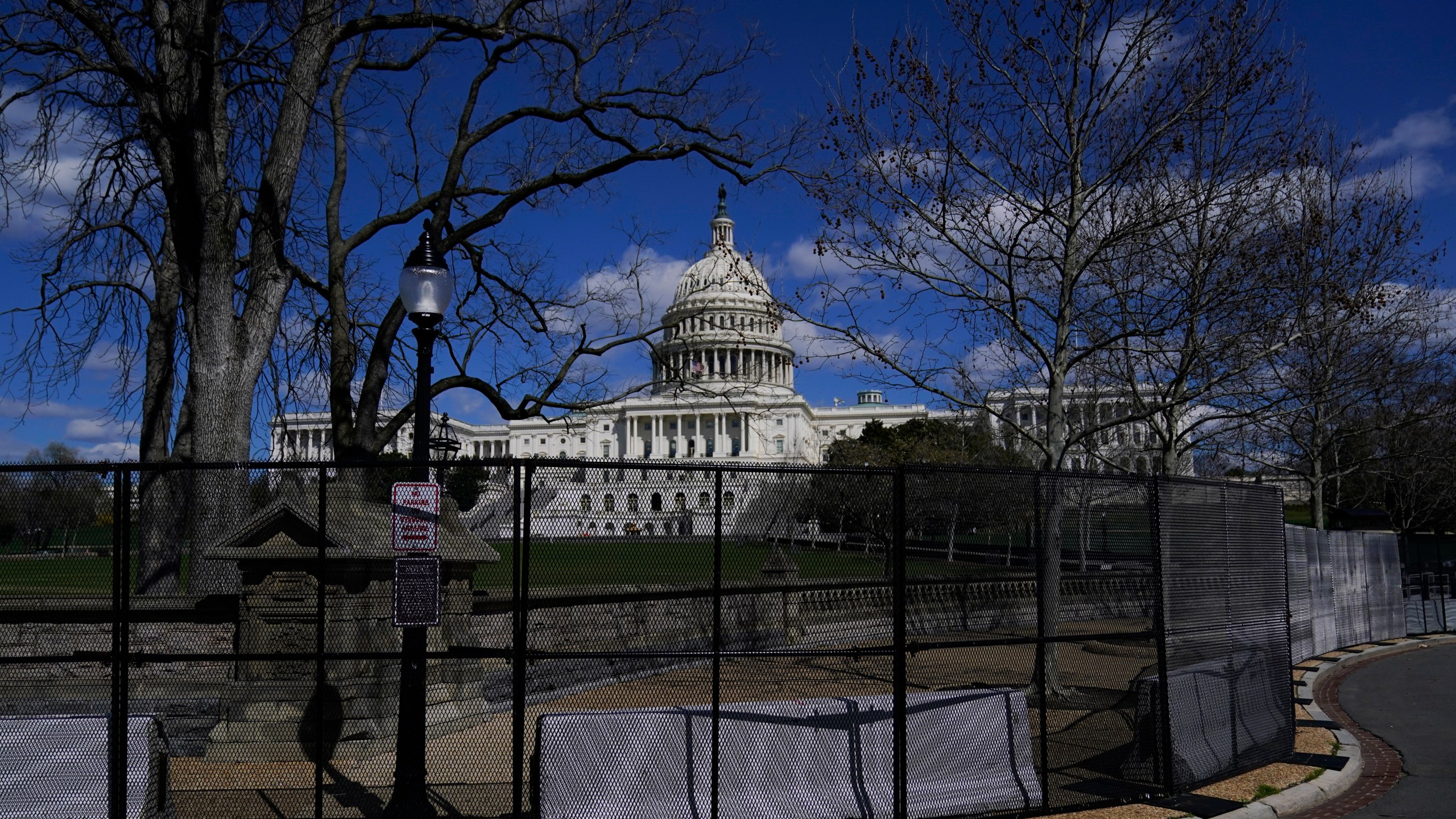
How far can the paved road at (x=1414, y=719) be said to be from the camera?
363 inches

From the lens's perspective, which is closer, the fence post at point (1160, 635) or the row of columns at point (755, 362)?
the fence post at point (1160, 635)

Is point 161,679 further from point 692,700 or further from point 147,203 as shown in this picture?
point 147,203

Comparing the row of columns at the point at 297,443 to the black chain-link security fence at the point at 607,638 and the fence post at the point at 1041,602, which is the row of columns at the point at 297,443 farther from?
the fence post at the point at 1041,602

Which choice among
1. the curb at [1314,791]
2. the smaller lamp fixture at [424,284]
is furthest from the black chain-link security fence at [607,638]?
the smaller lamp fixture at [424,284]

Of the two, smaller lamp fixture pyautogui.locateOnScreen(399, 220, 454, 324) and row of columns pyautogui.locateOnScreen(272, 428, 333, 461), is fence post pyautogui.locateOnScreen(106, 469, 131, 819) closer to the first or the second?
smaller lamp fixture pyautogui.locateOnScreen(399, 220, 454, 324)

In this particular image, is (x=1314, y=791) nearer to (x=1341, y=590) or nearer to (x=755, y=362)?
(x=1341, y=590)

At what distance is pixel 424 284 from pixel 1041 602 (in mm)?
5890

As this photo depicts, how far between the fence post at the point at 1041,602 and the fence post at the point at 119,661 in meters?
6.76

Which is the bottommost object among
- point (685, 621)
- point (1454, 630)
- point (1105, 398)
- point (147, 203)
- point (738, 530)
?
point (1454, 630)

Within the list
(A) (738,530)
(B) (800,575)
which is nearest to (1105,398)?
(B) (800,575)

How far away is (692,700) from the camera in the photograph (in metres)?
13.9

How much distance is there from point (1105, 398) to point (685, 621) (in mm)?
16824

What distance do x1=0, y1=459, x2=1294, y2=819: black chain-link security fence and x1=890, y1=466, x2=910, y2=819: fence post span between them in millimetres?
32

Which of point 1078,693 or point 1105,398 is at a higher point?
point 1105,398
